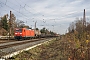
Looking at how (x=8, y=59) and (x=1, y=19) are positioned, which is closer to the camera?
(x=8, y=59)

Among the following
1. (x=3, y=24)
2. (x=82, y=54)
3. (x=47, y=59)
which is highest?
(x=3, y=24)

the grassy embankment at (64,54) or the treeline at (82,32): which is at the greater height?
the treeline at (82,32)

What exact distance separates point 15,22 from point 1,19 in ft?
36.4

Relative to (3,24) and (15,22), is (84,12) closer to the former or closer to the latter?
(3,24)

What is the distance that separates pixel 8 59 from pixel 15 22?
80.0 meters

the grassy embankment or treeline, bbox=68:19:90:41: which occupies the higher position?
treeline, bbox=68:19:90:41

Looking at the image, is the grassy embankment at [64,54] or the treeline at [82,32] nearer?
the grassy embankment at [64,54]

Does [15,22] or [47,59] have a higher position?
[15,22]

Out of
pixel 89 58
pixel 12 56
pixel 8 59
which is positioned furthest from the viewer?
pixel 12 56

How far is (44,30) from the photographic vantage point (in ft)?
368

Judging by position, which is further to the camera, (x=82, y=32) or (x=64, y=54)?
(x=82, y=32)

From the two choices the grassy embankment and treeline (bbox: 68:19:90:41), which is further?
treeline (bbox: 68:19:90:41)

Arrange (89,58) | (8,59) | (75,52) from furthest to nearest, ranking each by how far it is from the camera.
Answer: (8,59), (75,52), (89,58)

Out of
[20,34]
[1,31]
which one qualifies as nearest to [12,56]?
[20,34]
